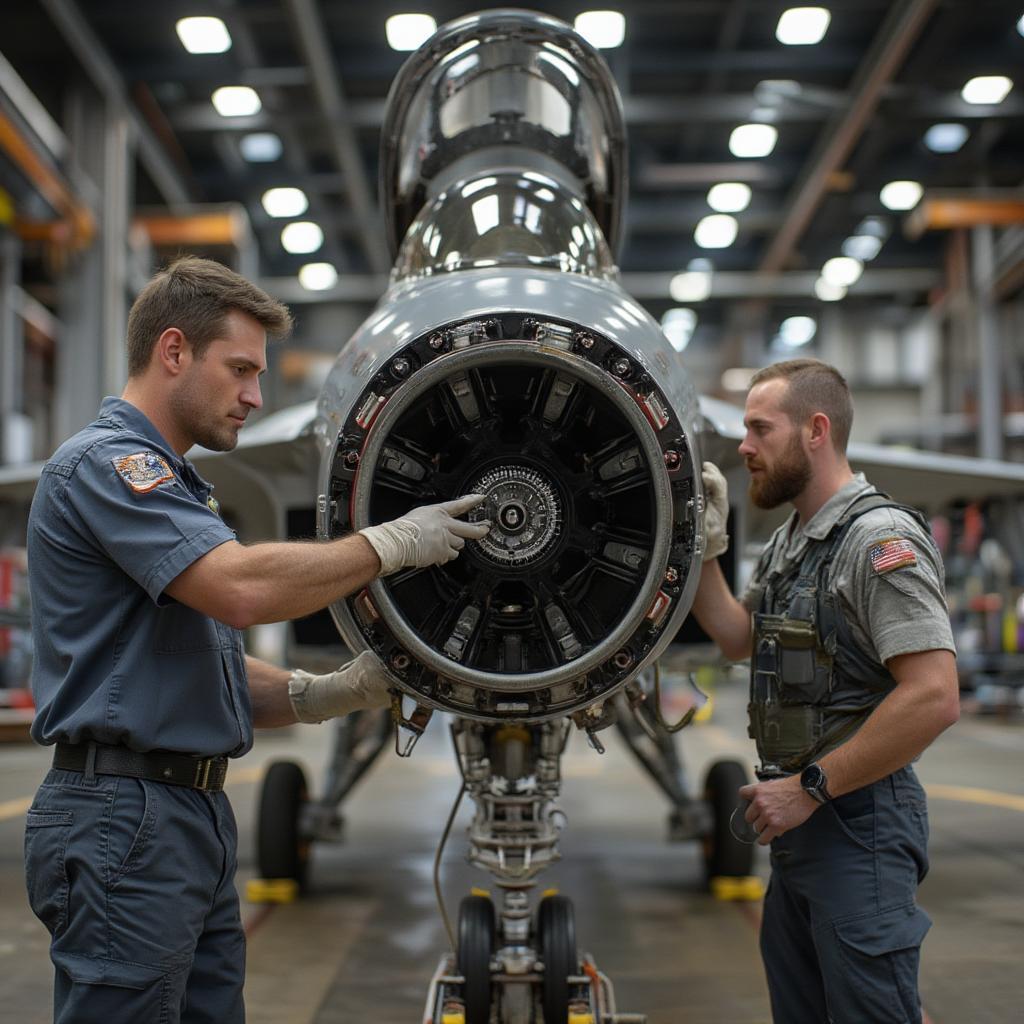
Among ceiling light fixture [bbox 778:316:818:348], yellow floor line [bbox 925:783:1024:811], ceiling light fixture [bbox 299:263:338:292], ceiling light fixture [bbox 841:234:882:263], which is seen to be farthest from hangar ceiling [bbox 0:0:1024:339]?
yellow floor line [bbox 925:783:1024:811]

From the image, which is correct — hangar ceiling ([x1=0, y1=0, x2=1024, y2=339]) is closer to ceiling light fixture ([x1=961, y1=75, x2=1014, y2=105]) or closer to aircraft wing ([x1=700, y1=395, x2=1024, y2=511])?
ceiling light fixture ([x1=961, y1=75, x2=1014, y2=105])

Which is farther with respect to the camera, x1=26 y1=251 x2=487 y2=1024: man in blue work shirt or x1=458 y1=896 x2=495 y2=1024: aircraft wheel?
x1=458 y1=896 x2=495 y2=1024: aircraft wheel

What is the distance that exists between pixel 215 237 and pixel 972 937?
49.7 ft

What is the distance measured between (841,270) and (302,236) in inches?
410

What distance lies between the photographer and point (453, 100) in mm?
4199

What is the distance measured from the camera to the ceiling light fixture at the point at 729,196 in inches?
759

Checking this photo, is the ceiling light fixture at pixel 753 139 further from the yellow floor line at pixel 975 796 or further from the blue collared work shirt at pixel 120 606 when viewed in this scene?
the blue collared work shirt at pixel 120 606

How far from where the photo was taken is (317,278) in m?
23.2

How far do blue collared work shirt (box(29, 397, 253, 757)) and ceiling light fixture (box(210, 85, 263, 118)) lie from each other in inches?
551

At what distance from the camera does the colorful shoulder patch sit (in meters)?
2.41

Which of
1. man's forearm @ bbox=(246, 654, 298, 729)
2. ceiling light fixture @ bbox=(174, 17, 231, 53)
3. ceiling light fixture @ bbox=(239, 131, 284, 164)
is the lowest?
man's forearm @ bbox=(246, 654, 298, 729)

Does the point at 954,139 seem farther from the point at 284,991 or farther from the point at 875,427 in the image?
the point at 284,991

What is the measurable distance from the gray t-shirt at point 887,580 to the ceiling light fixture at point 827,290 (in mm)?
21484

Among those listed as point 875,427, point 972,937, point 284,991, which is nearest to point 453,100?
point 284,991
